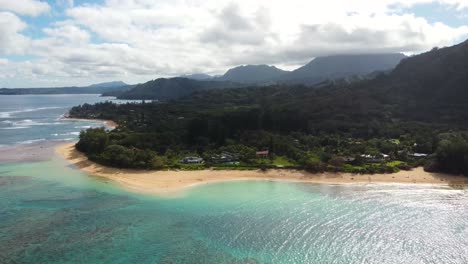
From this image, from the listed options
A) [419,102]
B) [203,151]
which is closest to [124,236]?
[203,151]

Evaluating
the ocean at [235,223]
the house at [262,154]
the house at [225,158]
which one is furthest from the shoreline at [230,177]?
the house at [262,154]

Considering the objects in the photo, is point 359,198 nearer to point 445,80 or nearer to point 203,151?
point 203,151

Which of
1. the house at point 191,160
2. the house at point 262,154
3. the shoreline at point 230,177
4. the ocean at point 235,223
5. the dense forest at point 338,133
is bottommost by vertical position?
the ocean at point 235,223

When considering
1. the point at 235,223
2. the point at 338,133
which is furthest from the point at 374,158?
the point at 235,223

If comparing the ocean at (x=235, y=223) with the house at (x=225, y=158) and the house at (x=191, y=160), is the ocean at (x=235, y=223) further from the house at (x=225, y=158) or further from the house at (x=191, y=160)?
the house at (x=191, y=160)

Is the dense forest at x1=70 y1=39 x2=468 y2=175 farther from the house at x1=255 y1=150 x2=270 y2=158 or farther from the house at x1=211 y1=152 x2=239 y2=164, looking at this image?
the house at x1=211 y1=152 x2=239 y2=164
